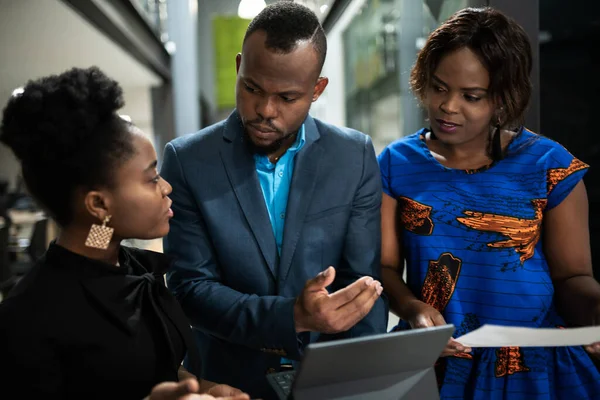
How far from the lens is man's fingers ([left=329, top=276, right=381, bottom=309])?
45.7 inches

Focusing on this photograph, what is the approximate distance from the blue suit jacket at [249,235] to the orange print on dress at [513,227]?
234 millimetres

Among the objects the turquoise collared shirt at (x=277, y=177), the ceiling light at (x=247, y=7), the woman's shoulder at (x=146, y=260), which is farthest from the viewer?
the ceiling light at (x=247, y=7)

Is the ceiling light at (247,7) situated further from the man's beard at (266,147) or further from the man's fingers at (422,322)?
the man's fingers at (422,322)

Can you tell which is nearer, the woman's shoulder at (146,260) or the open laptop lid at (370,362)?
the open laptop lid at (370,362)

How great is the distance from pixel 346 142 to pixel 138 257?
22.4 inches

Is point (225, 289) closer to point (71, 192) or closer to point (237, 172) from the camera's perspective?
point (237, 172)

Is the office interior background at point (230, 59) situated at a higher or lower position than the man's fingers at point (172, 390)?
higher

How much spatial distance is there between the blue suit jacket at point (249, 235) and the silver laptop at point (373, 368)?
1.02 feet

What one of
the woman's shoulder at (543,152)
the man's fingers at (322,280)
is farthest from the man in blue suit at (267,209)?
the woman's shoulder at (543,152)

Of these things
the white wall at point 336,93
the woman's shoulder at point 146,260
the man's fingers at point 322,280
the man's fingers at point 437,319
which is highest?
the white wall at point 336,93

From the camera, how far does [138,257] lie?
1235 mm

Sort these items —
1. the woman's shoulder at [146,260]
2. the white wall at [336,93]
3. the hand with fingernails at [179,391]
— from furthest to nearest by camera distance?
1. the white wall at [336,93]
2. the woman's shoulder at [146,260]
3. the hand with fingernails at [179,391]

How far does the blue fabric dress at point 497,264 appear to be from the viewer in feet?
4.63

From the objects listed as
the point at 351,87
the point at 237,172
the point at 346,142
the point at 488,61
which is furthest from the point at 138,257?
the point at 351,87
